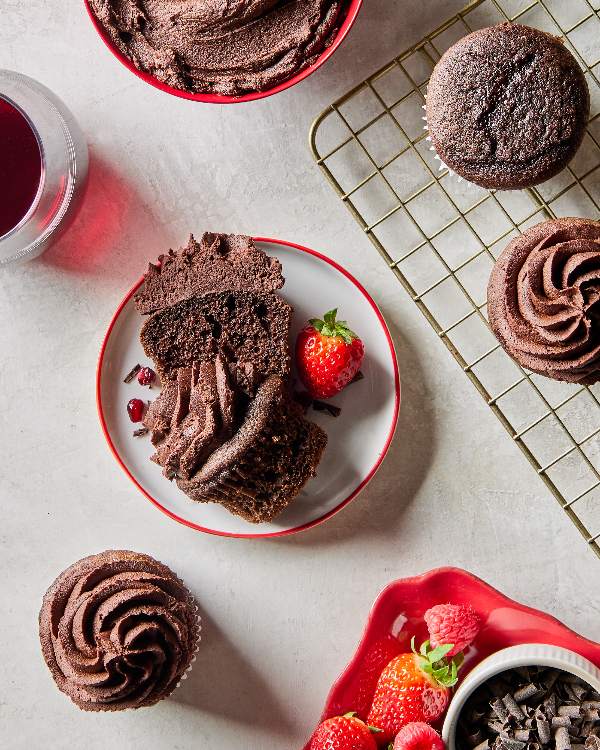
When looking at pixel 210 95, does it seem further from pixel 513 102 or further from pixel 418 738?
pixel 418 738

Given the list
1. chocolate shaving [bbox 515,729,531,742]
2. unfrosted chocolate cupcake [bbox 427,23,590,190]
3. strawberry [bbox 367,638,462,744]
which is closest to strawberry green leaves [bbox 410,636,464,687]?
strawberry [bbox 367,638,462,744]

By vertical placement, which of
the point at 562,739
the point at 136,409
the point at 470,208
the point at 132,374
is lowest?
the point at 562,739

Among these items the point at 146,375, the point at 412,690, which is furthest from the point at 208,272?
the point at 412,690

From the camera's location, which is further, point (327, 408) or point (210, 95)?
point (327, 408)

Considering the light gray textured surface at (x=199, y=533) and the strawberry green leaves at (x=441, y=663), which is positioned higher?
the light gray textured surface at (x=199, y=533)

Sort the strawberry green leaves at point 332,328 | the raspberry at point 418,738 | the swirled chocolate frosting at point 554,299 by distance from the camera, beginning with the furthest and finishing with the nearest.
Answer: the strawberry green leaves at point 332,328 < the raspberry at point 418,738 < the swirled chocolate frosting at point 554,299

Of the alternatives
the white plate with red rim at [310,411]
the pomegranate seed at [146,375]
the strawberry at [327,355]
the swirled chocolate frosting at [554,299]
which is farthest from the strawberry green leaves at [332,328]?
the pomegranate seed at [146,375]

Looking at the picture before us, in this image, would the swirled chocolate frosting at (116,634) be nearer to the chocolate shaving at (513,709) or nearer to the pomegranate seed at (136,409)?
the pomegranate seed at (136,409)

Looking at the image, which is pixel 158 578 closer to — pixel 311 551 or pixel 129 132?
pixel 311 551
